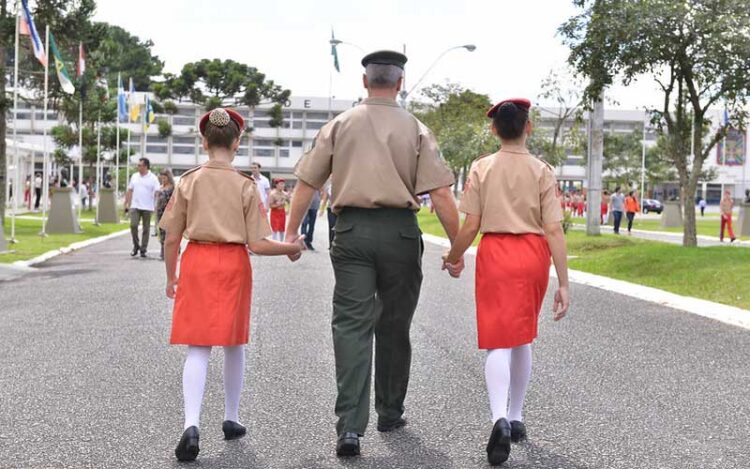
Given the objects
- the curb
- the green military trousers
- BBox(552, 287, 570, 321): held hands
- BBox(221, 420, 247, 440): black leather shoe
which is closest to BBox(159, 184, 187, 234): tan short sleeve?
the green military trousers

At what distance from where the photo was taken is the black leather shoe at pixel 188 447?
174 inches

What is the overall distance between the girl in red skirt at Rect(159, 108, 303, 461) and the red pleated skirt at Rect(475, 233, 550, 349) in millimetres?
990

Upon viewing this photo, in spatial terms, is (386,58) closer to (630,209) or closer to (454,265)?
(454,265)

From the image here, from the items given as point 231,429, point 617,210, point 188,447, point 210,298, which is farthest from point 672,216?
point 188,447

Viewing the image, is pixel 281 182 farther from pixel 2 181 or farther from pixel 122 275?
pixel 2 181

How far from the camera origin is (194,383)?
4.64 meters

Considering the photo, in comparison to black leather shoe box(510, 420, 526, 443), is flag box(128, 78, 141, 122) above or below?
above

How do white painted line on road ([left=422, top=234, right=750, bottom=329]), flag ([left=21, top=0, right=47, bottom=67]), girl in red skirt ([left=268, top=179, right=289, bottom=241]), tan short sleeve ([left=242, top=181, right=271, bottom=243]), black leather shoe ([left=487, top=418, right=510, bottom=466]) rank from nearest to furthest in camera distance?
black leather shoe ([left=487, top=418, right=510, bottom=466]) → tan short sleeve ([left=242, top=181, right=271, bottom=243]) → white painted line on road ([left=422, top=234, right=750, bottom=329]) → girl in red skirt ([left=268, top=179, right=289, bottom=241]) → flag ([left=21, top=0, right=47, bottom=67])

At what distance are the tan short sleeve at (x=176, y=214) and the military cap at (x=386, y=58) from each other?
1104mm

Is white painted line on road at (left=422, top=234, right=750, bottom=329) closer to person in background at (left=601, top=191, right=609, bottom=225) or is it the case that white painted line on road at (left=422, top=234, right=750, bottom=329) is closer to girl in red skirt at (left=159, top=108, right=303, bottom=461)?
girl in red skirt at (left=159, top=108, right=303, bottom=461)

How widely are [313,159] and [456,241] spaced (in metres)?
0.80

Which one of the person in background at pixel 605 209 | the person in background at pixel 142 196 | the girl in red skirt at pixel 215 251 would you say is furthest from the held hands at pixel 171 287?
the person in background at pixel 605 209

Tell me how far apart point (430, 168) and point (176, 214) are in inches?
48.8

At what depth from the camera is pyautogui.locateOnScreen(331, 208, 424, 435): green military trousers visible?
4.70m
